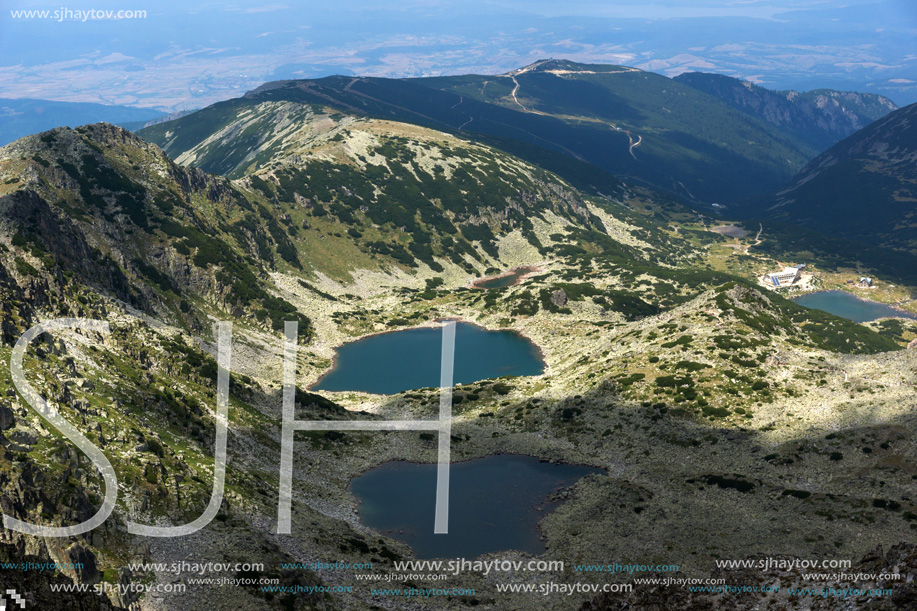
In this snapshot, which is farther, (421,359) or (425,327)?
(425,327)

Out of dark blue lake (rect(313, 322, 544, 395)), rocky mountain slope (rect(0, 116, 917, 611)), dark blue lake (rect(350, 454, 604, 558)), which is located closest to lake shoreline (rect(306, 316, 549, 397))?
dark blue lake (rect(313, 322, 544, 395))

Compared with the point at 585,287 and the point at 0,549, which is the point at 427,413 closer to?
the point at 0,549

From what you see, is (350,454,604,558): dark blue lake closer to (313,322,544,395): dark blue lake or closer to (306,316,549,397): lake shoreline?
(306,316,549,397): lake shoreline

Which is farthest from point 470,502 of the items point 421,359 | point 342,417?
point 421,359

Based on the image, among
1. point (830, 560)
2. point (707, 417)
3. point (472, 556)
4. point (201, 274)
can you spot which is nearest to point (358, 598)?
point (472, 556)

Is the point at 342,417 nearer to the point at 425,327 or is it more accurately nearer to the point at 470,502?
the point at 470,502

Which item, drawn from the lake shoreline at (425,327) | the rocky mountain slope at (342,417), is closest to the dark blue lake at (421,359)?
the lake shoreline at (425,327)
